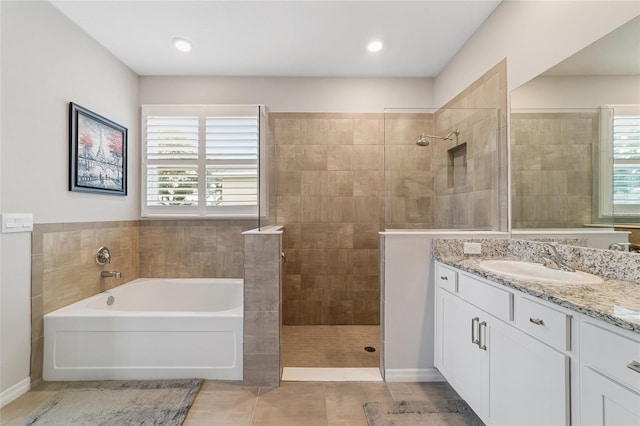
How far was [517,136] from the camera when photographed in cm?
195

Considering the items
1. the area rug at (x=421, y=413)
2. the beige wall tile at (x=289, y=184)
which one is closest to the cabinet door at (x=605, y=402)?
the area rug at (x=421, y=413)

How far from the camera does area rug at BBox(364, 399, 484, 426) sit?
5.39 ft

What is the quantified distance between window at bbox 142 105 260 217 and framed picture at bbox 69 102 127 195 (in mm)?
302

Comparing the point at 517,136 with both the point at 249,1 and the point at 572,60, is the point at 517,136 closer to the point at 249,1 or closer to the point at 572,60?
the point at 572,60

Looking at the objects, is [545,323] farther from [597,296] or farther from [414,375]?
[414,375]

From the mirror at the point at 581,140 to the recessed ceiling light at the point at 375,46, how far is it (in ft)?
4.00

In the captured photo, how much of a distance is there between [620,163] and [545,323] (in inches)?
33.4

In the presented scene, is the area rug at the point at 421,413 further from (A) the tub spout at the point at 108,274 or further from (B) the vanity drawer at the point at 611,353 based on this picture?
(A) the tub spout at the point at 108,274

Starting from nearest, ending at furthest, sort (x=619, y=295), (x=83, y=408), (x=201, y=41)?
(x=619, y=295) → (x=83, y=408) → (x=201, y=41)

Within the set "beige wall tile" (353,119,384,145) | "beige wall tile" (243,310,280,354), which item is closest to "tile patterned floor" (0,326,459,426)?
"beige wall tile" (243,310,280,354)

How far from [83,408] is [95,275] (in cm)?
116

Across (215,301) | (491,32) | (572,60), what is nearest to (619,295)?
(572,60)

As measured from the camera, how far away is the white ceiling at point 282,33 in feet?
6.93

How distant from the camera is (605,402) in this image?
875 millimetres
